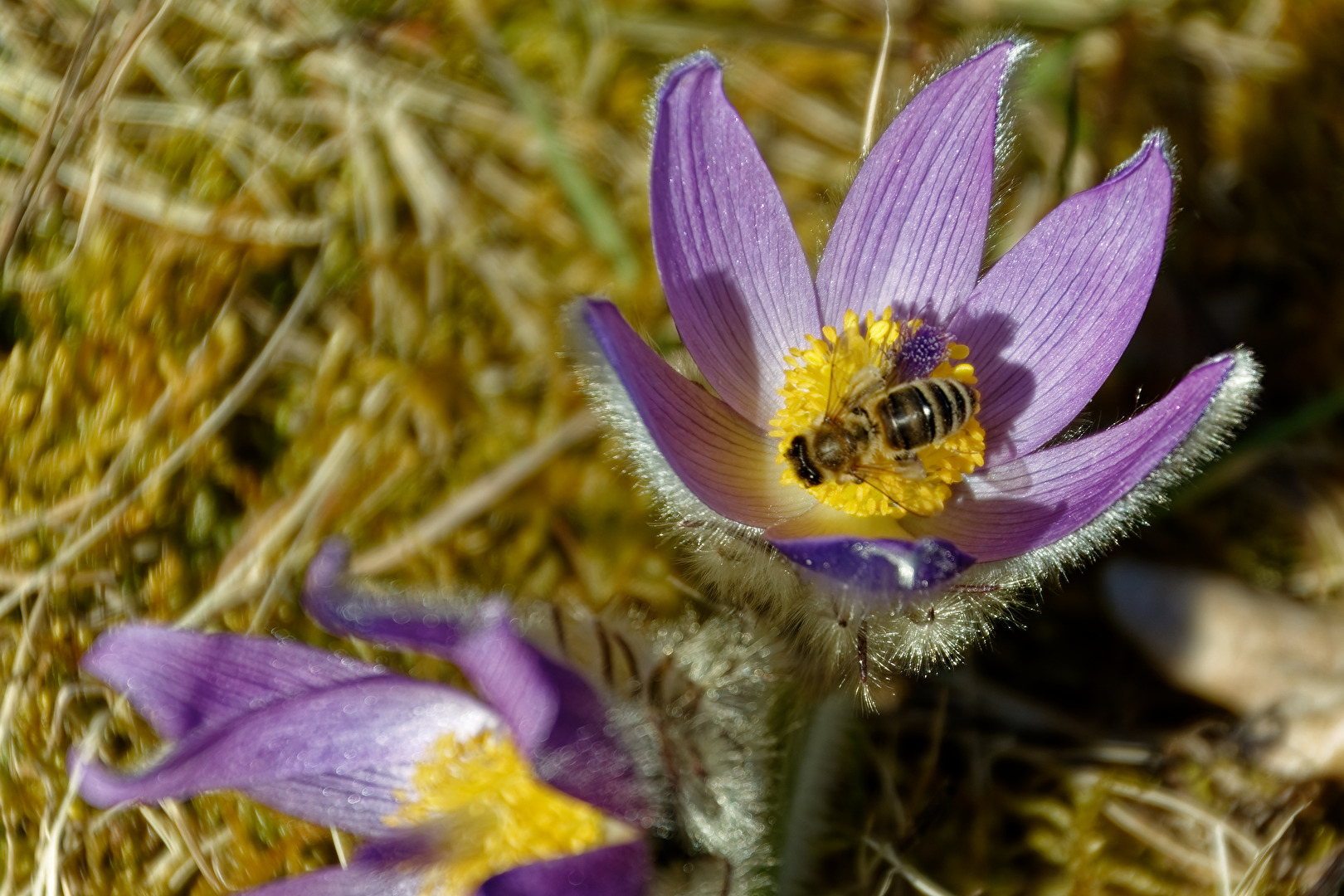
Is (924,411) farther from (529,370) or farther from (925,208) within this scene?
(529,370)

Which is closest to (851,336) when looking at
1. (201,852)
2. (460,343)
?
(460,343)

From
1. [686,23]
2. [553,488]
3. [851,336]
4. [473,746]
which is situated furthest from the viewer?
[686,23]

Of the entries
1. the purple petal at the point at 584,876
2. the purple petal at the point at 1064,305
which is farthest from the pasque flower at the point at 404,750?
the purple petal at the point at 1064,305

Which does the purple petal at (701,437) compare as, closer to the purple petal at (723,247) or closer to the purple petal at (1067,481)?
the purple petal at (723,247)

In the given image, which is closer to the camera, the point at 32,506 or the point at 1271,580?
the point at 32,506

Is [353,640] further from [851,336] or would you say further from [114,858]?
[851,336]

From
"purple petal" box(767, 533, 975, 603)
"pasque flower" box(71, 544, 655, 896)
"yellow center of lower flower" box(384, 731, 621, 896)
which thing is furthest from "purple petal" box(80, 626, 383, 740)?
"purple petal" box(767, 533, 975, 603)

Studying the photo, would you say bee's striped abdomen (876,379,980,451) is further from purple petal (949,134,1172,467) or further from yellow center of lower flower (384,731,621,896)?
yellow center of lower flower (384,731,621,896)
